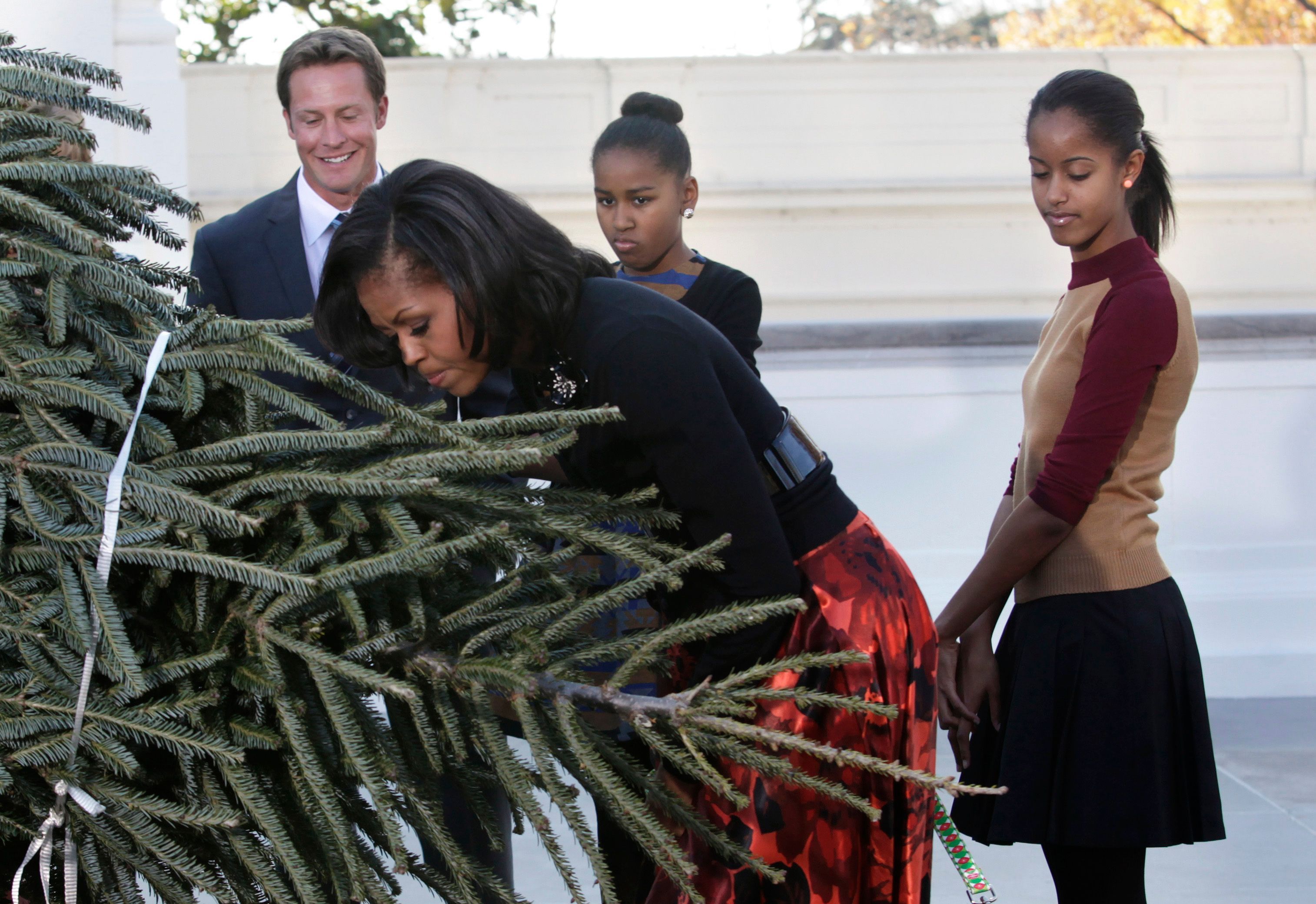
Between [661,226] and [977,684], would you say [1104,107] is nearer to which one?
[977,684]

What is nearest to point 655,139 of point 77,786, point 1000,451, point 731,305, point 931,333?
point 731,305

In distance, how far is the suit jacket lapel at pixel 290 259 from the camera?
2482mm

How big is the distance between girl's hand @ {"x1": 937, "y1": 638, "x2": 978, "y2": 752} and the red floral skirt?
0.26 metres

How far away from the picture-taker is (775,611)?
1.33 m

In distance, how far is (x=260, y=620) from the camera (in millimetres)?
1245

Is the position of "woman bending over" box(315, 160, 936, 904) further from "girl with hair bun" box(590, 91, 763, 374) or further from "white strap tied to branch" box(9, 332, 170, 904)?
"girl with hair bun" box(590, 91, 763, 374)

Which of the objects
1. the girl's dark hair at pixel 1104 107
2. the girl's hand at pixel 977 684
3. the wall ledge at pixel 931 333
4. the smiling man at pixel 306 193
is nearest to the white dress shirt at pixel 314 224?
the smiling man at pixel 306 193

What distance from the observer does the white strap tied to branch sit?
47.8 inches

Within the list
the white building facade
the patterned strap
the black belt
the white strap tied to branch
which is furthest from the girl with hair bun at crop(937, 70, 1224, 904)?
the white building facade

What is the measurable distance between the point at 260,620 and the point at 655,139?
189 cm

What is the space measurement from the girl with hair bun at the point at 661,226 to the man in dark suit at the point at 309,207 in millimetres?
515

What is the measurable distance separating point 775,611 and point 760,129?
5735mm

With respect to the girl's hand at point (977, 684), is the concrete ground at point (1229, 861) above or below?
below

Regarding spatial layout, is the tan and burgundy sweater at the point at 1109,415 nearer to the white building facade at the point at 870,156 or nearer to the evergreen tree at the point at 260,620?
the evergreen tree at the point at 260,620
